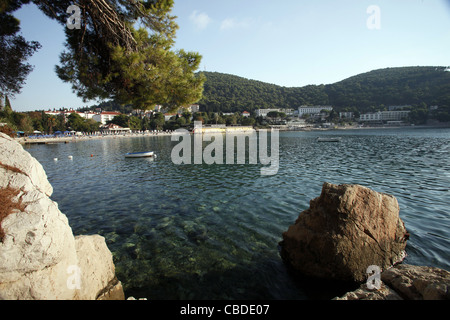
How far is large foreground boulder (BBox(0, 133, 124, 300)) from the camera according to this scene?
336 centimetres

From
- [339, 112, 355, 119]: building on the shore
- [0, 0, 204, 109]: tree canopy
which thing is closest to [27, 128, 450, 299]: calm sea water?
[0, 0, 204, 109]: tree canopy

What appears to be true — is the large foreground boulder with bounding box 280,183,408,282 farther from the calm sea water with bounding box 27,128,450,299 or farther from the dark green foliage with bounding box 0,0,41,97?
the dark green foliage with bounding box 0,0,41,97

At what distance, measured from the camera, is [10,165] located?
13.4 feet

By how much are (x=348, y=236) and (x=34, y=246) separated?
636cm

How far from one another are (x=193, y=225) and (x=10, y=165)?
6.12 metres

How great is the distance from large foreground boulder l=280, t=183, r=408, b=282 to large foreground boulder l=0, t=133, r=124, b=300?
473cm

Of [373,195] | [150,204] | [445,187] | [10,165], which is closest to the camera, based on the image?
[10,165]

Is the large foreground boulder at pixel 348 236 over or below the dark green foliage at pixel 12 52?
below

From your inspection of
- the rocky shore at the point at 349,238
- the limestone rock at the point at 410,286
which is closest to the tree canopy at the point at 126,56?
the rocky shore at the point at 349,238

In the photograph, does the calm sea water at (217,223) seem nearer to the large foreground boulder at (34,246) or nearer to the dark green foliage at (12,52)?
the large foreground boulder at (34,246)

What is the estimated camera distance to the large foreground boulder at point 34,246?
11.0ft

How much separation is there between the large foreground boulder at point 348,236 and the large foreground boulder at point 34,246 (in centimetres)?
473
